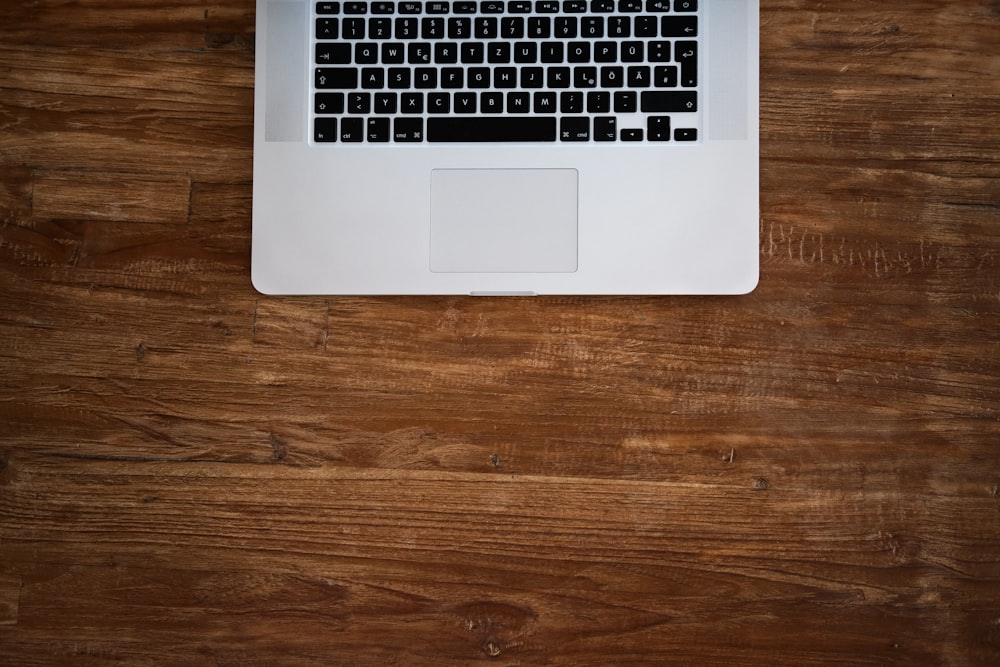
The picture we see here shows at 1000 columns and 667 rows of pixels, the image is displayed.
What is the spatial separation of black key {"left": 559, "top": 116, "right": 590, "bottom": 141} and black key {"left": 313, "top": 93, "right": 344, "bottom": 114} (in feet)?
0.69

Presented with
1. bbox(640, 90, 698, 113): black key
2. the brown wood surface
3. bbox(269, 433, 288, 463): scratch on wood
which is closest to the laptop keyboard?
bbox(640, 90, 698, 113): black key

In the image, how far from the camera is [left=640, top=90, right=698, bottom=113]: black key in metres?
0.71

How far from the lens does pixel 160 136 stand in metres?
0.77

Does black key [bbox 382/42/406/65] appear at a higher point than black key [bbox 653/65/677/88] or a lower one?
higher

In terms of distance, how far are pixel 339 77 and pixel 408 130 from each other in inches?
3.3

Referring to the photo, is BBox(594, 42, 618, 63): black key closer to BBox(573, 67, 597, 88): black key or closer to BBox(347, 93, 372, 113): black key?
BBox(573, 67, 597, 88): black key

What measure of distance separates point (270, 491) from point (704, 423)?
1.43 feet

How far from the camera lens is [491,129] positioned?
2.36 ft

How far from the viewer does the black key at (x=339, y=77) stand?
2.38 feet

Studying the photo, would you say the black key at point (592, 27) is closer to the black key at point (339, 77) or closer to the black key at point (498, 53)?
the black key at point (498, 53)

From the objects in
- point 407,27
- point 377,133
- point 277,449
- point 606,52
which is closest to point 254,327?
point 277,449

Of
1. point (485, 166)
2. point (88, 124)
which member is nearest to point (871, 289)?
point (485, 166)

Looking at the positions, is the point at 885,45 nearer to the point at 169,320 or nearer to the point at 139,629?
the point at 169,320

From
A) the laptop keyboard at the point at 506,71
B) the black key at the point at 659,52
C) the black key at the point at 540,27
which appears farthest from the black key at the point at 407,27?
the black key at the point at 659,52
